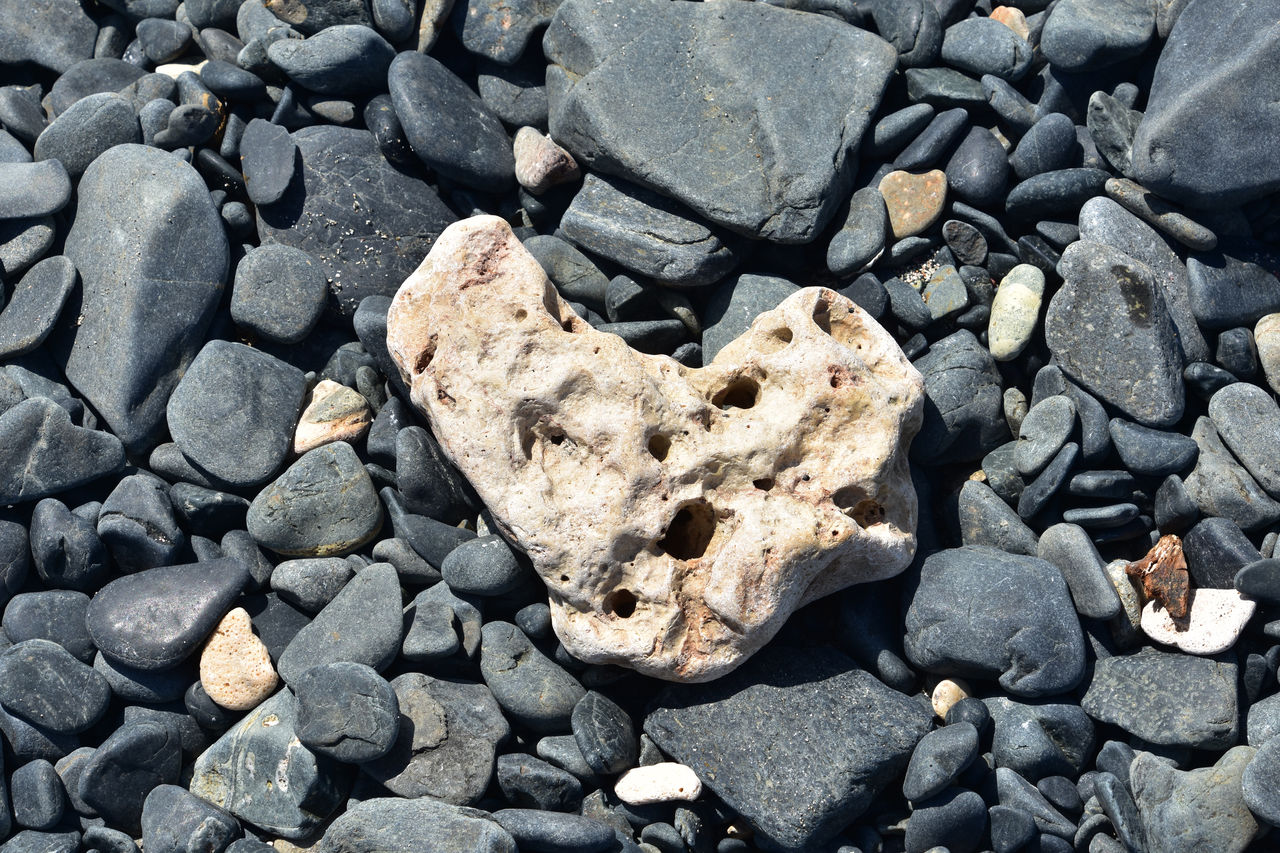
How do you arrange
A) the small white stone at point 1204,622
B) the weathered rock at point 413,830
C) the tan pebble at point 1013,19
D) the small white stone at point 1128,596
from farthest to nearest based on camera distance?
the tan pebble at point 1013,19 < the small white stone at point 1128,596 < the small white stone at point 1204,622 < the weathered rock at point 413,830

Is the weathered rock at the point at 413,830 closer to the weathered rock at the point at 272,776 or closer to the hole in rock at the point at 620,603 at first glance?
the weathered rock at the point at 272,776

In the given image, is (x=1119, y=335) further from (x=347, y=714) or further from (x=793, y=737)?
(x=347, y=714)

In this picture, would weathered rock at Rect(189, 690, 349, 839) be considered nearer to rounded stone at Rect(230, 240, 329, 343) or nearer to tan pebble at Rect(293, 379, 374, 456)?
tan pebble at Rect(293, 379, 374, 456)

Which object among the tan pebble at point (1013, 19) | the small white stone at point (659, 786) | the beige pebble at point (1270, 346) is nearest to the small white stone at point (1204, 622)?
the beige pebble at point (1270, 346)

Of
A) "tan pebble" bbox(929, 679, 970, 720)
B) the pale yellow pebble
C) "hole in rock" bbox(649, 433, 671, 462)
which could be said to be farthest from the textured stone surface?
the pale yellow pebble

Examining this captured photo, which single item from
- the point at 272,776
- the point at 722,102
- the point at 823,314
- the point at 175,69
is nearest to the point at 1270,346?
the point at 823,314

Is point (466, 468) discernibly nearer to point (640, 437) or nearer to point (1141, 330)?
point (640, 437)
